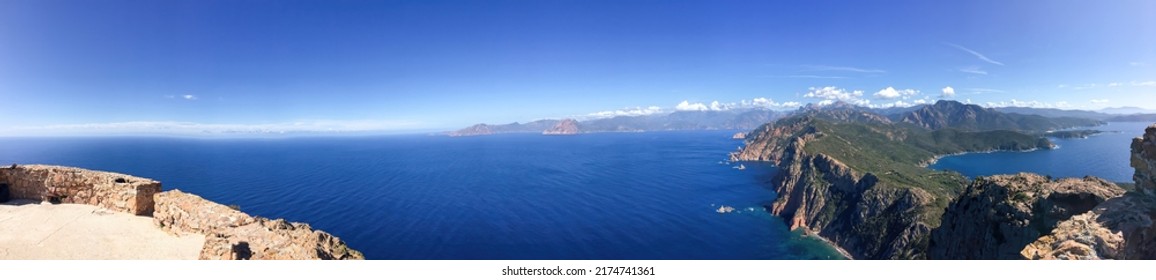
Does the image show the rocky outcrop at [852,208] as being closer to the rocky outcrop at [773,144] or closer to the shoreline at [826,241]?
the shoreline at [826,241]

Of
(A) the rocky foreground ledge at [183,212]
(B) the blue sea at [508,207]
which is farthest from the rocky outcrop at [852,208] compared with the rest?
(A) the rocky foreground ledge at [183,212]

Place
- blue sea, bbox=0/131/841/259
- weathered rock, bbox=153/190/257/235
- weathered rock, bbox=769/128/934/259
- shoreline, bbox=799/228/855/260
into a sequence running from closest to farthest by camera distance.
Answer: weathered rock, bbox=153/190/257/235, weathered rock, bbox=769/128/934/259, blue sea, bbox=0/131/841/259, shoreline, bbox=799/228/855/260

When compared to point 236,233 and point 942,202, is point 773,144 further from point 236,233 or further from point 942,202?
point 236,233

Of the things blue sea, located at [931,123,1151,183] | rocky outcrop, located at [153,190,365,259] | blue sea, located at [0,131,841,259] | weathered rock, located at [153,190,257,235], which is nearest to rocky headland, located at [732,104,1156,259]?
blue sea, located at [0,131,841,259]

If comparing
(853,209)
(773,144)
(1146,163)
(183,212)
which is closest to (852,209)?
→ (853,209)

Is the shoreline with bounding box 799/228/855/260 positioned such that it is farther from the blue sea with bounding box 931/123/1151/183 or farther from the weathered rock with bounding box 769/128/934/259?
the blue sea with bounding box 931/123/1151/183

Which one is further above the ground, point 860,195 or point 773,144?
point 773,144
